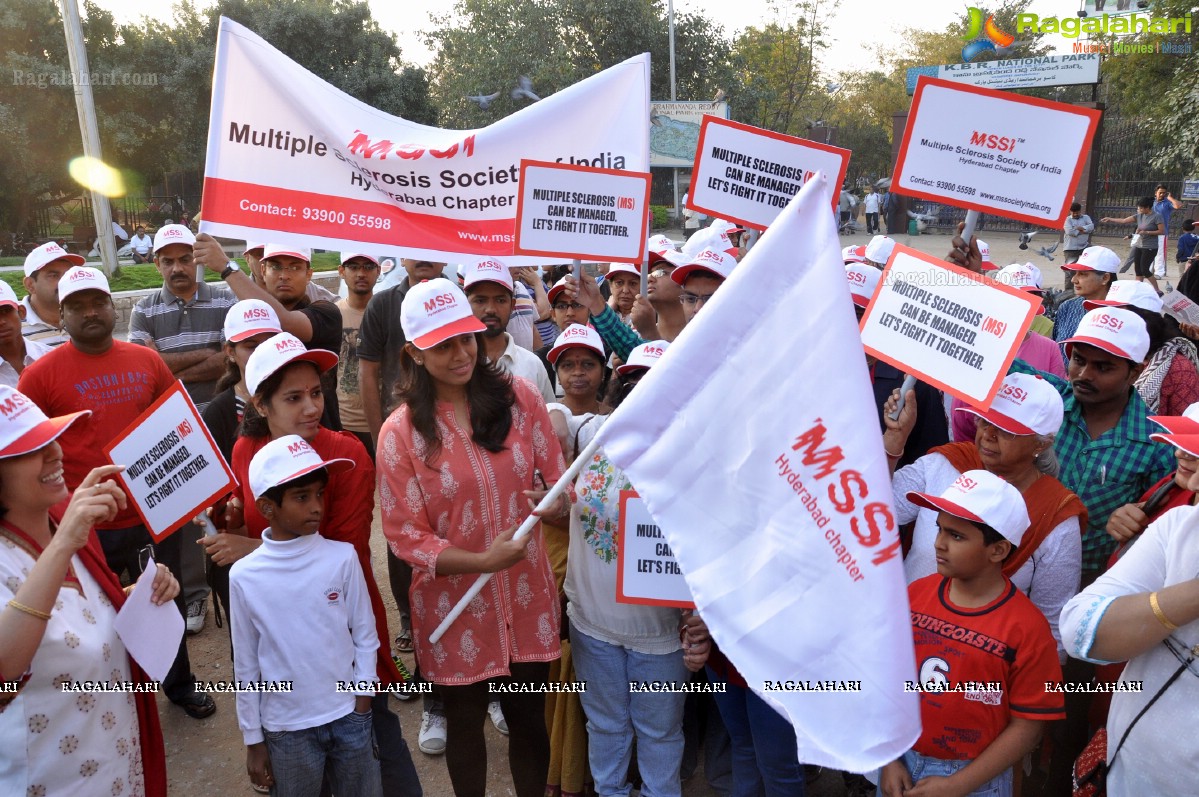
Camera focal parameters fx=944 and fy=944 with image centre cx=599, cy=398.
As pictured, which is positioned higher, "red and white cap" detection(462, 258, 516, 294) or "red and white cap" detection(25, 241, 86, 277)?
"red and white cap" detection(462, 258, 516, 294)

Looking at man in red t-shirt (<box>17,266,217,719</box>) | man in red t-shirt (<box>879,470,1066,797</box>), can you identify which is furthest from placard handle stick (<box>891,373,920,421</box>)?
man in red t-shirt (<box>17,266,217,719</box>)

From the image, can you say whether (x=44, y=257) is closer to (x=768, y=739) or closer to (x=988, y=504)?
(x=768, y=739)

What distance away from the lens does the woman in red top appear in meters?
3.43

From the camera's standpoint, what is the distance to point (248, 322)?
4168 millimetres

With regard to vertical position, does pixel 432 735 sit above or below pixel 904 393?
below

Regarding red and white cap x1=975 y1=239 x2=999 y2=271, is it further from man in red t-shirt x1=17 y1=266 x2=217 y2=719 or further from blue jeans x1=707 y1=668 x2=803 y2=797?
man in red t-shirt x1=17 y1=266 x2=217 y2=719

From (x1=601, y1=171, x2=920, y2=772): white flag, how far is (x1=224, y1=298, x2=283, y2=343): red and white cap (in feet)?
8.33

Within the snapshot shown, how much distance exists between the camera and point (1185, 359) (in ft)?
15.5

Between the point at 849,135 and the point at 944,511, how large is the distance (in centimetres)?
4815

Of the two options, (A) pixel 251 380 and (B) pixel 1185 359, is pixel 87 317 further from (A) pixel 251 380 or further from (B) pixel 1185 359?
(B) pixel 1185 359

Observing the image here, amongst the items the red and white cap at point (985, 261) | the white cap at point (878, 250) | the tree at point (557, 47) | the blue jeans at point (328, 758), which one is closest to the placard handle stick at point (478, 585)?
the blue jeans at point (328, 758)

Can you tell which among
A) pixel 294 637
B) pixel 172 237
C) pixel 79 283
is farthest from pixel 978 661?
pixel 172 237

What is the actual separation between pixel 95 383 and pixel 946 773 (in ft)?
12.5

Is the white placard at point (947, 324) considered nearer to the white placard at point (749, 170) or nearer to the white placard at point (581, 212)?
the white placard at point (749, 170)
